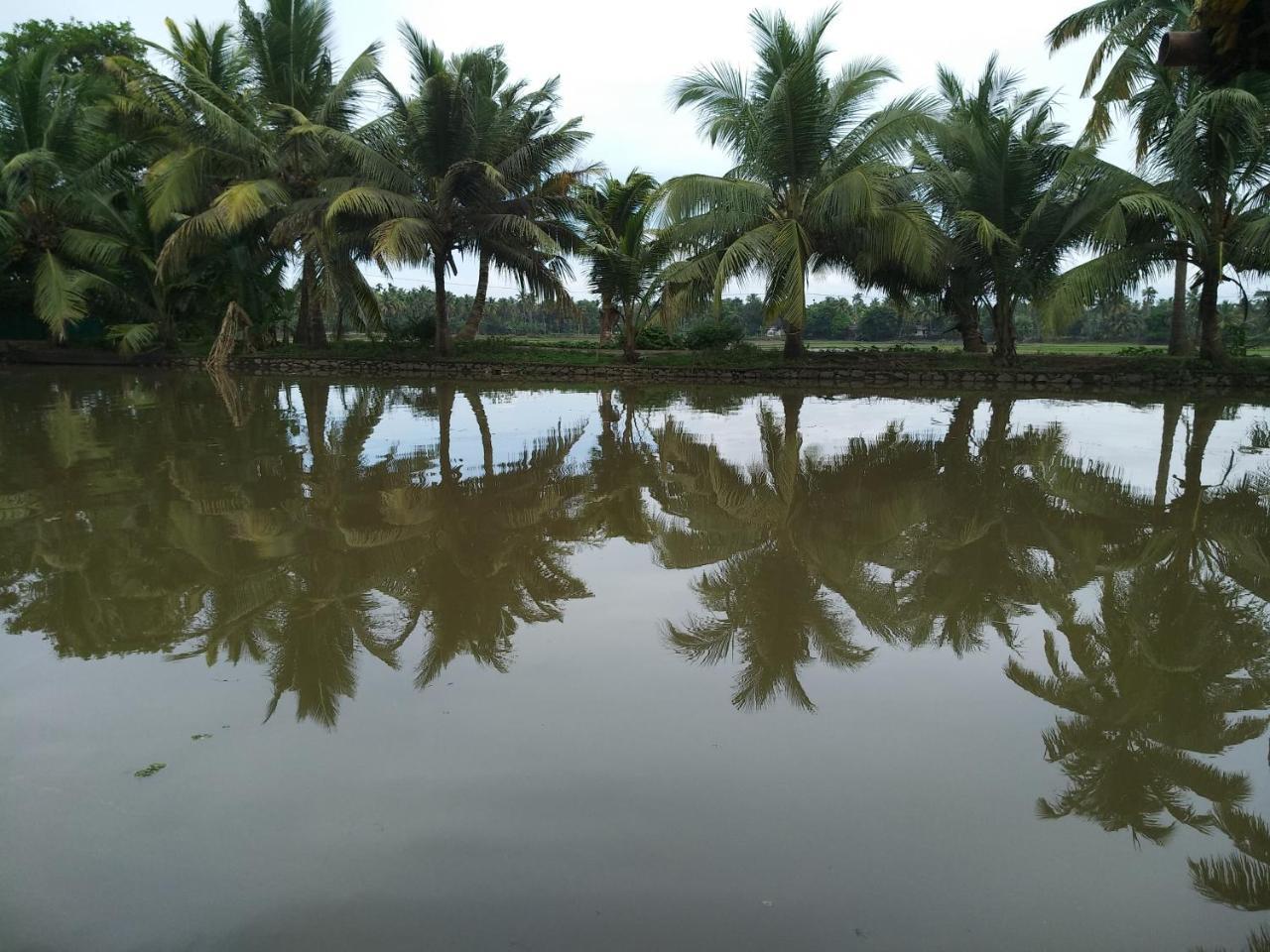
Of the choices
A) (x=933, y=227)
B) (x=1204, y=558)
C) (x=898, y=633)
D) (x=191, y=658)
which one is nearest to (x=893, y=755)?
(x=898, y=633)

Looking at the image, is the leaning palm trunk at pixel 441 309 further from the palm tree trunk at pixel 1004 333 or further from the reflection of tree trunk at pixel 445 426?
the palm tree trunk at pixel 1004 333

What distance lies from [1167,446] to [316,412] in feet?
34.4

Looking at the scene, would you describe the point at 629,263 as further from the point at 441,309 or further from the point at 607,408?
the point at 607,408

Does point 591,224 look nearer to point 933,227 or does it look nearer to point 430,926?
point 933,227

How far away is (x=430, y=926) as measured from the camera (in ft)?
6.46

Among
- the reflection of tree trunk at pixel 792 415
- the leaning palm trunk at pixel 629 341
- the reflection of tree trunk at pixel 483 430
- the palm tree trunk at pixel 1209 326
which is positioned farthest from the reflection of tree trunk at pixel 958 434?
the leaning palm trunk at pixel 629 341

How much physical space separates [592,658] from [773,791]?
119cm

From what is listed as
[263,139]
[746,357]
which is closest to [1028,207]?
[746,357]

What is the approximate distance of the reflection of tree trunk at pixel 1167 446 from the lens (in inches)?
263

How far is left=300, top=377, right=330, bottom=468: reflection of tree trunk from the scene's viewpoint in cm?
877

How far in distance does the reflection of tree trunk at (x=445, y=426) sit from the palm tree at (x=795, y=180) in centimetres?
506

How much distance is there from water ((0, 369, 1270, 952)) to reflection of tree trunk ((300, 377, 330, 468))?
201cm

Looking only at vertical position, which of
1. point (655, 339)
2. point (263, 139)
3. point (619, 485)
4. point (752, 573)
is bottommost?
point (752, 573)

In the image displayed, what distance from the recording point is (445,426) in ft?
35.1
